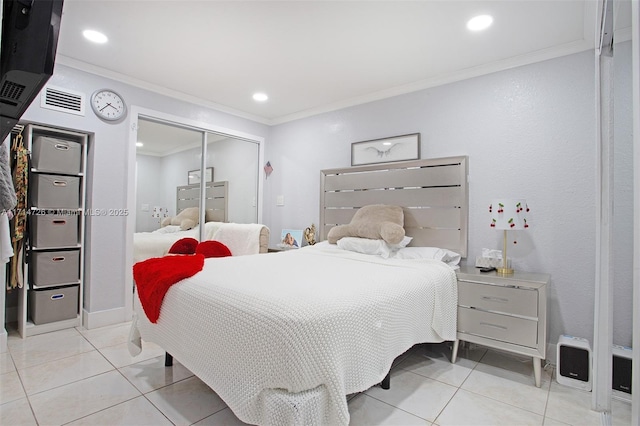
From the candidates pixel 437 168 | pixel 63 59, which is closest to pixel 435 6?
pixel 437 168

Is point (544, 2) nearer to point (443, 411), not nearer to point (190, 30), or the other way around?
point (190, 30)

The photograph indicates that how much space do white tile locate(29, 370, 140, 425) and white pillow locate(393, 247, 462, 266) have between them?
2243 millimetres

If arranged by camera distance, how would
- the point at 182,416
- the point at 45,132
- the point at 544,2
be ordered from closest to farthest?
the point at 182,416
the point at 544,2
the point at 45,132

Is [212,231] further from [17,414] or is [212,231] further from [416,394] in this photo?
[416,394]

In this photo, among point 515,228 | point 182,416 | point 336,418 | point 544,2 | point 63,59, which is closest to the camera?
point 336,418

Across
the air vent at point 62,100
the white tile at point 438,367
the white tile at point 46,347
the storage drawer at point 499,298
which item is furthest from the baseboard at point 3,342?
the storage drawer at point 499,298

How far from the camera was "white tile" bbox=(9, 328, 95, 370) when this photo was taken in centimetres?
242

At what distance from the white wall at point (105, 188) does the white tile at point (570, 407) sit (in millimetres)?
3656

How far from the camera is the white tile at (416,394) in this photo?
6.18 ft

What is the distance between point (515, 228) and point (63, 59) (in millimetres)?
4050

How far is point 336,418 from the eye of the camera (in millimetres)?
1298

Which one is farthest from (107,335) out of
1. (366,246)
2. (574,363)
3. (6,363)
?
(574,363)

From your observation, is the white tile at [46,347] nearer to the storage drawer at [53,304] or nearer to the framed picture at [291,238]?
the storage drawer at [53,304]

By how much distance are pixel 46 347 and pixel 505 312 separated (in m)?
3.57
